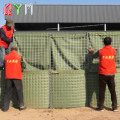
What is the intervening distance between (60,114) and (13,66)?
6.25ft

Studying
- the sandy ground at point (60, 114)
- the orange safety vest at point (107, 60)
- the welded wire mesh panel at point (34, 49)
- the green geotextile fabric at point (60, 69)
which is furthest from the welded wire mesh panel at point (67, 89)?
the orange safety vest at point (107, 60)

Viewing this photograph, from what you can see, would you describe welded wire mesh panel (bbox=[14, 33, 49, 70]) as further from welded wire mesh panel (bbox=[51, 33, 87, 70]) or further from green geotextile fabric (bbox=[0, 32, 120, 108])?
welded wire mesh panel (bbox=[51, 33, 87, 70])

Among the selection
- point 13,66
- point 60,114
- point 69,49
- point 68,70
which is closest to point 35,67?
point 13,66

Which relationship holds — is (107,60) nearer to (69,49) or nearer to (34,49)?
(69,49)

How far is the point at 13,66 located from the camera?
5406mm

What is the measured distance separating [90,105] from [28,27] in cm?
2425

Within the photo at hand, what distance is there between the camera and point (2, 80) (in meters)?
5.80

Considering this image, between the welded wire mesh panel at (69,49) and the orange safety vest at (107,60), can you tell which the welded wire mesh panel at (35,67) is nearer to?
the welded wire mesh panel at (69,49)

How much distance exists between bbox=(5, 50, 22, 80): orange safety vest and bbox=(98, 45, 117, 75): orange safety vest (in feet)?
7.73

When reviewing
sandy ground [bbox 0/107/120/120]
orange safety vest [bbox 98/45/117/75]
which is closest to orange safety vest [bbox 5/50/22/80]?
sandy ground [bbox 0/107/120/120]

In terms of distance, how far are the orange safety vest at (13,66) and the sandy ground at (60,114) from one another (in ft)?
3.36

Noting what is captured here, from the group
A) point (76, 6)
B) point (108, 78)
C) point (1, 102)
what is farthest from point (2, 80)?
point (76, 6)

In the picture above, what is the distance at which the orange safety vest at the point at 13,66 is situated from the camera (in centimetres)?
539

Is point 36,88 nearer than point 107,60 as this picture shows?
No
